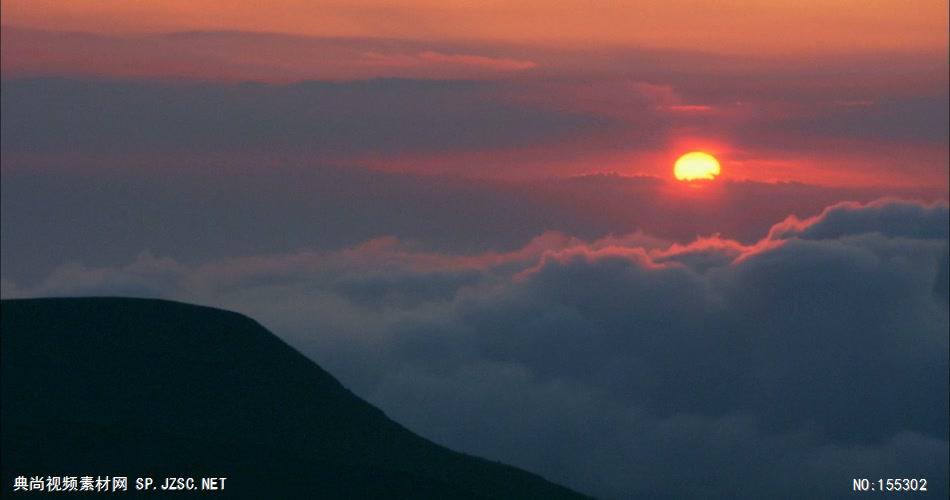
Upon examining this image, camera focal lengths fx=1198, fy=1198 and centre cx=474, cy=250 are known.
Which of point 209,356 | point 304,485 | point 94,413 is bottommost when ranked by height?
point 304,485

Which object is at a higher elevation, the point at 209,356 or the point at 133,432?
the point at 209,356

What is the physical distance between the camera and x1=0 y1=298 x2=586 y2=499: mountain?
106 m

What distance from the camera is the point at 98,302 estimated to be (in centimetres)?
13400

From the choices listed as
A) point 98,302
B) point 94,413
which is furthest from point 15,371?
point 98,302

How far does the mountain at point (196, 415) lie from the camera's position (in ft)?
346

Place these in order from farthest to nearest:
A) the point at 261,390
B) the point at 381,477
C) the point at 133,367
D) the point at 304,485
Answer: the point at 261,390 < the point at 133,367 < the point at 381,477 < the point at 304,485

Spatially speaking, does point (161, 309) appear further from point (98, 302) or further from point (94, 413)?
point (94, 413)

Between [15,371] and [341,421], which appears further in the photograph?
[341,421]

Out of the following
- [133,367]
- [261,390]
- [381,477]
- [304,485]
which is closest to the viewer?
[304,485]

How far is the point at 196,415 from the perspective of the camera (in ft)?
397

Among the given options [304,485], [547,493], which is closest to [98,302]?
Answer: [304,485]

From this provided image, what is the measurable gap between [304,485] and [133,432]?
16.7m

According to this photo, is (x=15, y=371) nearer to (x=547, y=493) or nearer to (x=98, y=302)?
(x=98, y=302)

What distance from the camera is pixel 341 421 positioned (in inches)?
5246
